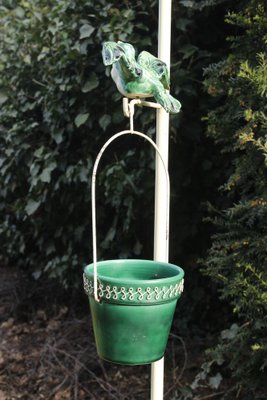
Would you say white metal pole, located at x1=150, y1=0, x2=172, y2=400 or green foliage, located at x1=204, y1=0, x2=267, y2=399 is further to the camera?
green foliage, located at x1=204, y1=0, x2=267, y2=399

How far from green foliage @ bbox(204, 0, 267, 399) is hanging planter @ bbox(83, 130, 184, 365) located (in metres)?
0.50

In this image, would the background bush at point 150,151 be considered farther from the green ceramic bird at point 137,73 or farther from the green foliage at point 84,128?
the green ceramic bird at point 137,73

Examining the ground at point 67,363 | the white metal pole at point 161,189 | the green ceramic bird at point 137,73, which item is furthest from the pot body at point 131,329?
the ground at point 67,363

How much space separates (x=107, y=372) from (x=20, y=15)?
6.27 ft

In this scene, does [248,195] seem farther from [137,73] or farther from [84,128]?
[84,128]

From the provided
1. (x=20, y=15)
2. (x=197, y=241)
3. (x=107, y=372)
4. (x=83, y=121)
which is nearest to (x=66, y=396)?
(x=107, y=372)

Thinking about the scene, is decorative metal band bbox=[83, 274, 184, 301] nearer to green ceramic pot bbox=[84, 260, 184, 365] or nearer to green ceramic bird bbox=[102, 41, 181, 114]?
green ceramic pot bbox=[84, 260, 184, 365]

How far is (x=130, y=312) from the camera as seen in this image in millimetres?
1051

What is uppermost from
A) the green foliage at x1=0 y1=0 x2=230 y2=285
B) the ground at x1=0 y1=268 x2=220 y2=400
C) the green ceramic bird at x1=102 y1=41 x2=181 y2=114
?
the green ceramic bird at x1=102 y1=41 x2=181 y2=114

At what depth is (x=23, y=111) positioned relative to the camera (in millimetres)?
2711

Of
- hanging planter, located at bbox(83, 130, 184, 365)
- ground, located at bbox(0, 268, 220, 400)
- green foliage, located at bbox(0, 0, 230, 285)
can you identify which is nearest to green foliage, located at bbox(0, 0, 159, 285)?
green foliage, located at bbox(0, 0, 230, 285)

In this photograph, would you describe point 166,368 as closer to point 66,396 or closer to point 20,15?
point 66,396

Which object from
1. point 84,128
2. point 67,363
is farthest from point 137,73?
point 67,363

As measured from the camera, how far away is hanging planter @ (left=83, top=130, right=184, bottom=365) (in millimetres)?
1036
